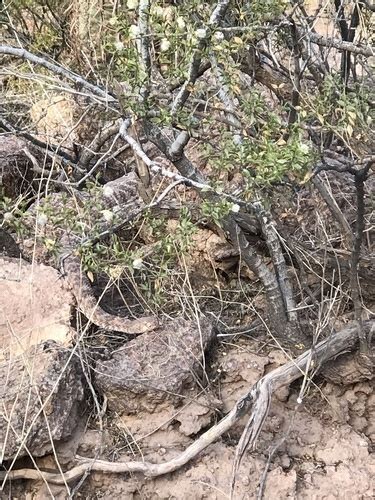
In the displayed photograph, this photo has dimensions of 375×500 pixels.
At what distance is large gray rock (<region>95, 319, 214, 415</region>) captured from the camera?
320 centimetres

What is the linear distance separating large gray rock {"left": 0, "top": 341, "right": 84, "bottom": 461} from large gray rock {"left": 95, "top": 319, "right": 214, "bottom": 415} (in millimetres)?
174

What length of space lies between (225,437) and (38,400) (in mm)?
913

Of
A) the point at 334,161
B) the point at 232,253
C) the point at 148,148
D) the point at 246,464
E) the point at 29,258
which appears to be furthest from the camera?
the point at 148,148

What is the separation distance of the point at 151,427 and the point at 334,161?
1724 mm

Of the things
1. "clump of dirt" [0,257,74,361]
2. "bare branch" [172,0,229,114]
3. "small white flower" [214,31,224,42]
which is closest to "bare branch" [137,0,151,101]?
"bare branch" [172,0,229,114]

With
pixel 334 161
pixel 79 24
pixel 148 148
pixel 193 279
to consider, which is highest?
pixel 79 24

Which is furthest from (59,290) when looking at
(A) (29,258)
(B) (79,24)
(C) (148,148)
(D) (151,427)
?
(B) (79,24)

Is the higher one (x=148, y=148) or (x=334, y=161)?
(x=334, y=161)

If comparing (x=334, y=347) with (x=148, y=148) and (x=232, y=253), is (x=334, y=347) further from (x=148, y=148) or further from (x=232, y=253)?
(x=148, y=148)

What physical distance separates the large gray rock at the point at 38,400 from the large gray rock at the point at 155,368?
0.57 feet

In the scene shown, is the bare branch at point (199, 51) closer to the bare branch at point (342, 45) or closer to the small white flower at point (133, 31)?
the small white flower at point (133, 31)

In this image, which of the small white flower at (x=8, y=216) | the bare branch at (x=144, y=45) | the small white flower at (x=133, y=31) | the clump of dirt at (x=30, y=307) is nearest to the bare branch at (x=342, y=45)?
the bare branch at (x=144, y=45)

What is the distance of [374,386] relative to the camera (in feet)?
11.0

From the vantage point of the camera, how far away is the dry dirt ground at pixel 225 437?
301 centimetres
